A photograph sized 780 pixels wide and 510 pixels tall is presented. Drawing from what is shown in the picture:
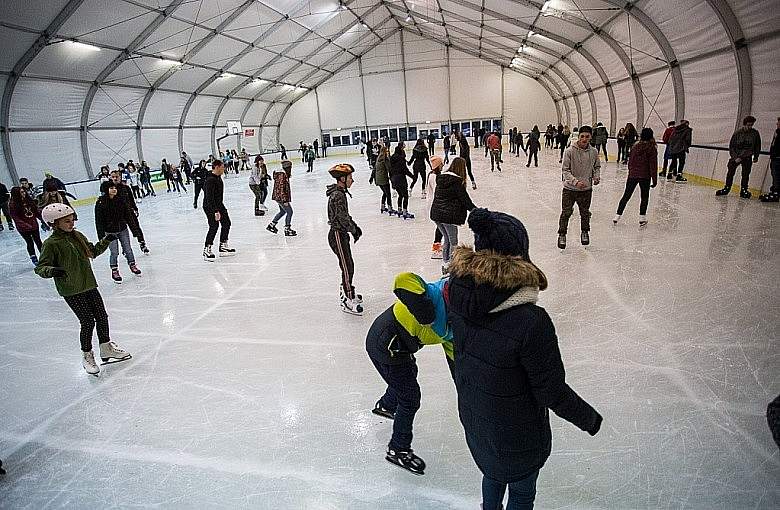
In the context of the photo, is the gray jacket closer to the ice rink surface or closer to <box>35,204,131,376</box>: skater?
the ice rink surface

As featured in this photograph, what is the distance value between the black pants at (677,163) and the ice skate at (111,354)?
1130 cm

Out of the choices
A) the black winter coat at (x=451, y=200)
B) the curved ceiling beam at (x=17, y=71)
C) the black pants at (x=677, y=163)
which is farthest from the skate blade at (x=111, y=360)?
the curved ceiling beam at (x=17, y=71)

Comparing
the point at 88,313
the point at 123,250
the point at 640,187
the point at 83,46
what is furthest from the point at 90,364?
the point at 83,46

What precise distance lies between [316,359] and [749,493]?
2.58 metres

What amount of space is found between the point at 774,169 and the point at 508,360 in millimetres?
8690

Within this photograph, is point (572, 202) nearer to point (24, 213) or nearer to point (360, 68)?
point (24, 213)

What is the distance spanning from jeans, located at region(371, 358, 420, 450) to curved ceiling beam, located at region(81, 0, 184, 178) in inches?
617

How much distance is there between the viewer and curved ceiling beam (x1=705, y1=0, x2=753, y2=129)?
8266 millimetres

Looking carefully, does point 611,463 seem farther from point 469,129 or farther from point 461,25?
point 469,129

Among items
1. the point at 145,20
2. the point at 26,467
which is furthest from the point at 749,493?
the point at 145,20

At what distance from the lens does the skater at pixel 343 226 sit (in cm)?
379

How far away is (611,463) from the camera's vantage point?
2.12 m

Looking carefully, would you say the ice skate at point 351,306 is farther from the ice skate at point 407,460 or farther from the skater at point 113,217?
the skater at point 113,217

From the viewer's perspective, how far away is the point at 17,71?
1265 centimetres
